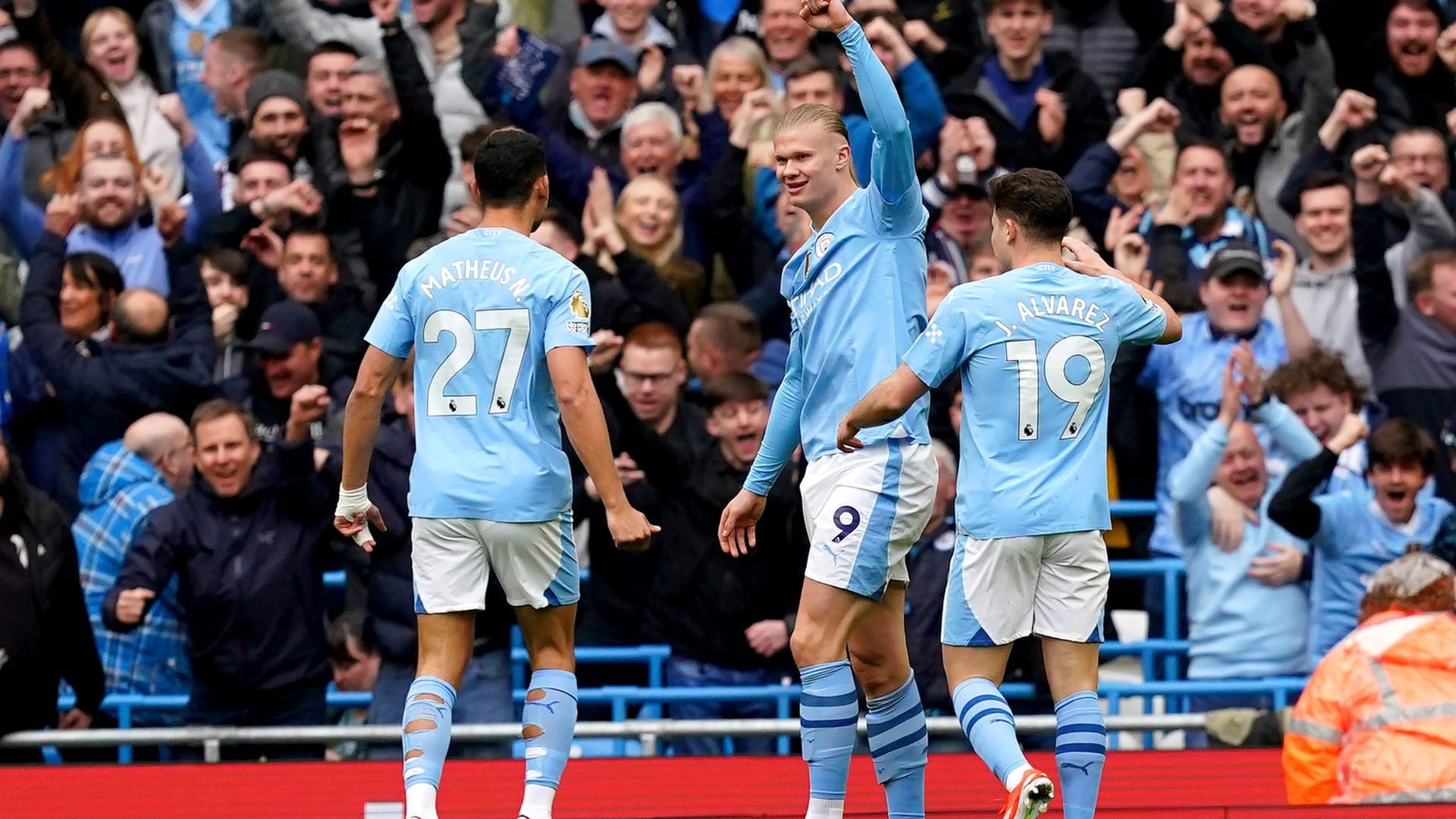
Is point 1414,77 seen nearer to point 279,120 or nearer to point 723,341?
point 723,341

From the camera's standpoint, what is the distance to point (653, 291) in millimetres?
11227

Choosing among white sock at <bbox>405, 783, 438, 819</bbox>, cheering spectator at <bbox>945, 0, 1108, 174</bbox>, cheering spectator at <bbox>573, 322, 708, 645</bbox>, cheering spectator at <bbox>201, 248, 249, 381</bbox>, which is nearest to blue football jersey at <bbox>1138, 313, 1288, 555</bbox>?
cheering spectator at <bbox>945, 0, 1108, 174</bbox>

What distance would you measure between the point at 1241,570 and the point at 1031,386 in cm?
379

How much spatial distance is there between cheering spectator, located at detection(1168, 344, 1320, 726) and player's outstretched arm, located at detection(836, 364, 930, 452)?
361 centimetres

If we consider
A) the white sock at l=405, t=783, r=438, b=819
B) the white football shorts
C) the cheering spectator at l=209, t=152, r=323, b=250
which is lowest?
the white sock at l=405, t=783, r=438, b=819

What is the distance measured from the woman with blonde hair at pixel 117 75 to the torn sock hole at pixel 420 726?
6820mm

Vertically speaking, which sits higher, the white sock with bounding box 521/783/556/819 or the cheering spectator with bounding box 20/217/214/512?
the cheering spectator with bounding box 20/217/214/512

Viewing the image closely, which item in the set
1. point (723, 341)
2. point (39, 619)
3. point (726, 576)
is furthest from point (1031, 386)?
point (39, 619)

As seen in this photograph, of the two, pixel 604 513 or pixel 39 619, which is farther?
pixel 604 513

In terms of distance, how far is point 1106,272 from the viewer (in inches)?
287

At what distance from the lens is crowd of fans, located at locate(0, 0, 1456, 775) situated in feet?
32.7

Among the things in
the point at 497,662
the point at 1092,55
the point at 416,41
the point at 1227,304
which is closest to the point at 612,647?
the point at 497,662

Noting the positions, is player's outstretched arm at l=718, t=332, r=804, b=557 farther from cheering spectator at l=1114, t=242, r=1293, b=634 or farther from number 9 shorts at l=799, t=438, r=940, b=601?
cheering spectator at l=1114, t=242, r=1293, b=634

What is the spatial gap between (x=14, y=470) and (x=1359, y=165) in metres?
7.19
